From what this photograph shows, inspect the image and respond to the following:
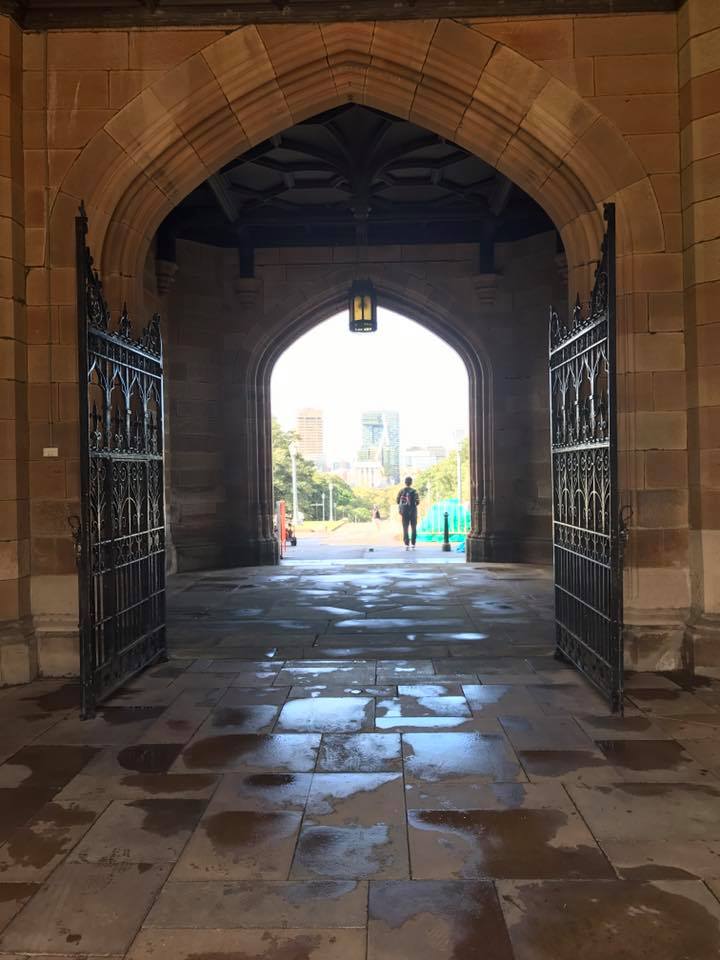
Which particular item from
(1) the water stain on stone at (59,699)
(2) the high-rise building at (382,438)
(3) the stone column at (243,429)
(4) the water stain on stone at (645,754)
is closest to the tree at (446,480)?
(3) the stone column at (243,429)

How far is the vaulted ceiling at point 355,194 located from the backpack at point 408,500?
4.46 metres

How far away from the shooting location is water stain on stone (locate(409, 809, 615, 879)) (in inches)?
85.2

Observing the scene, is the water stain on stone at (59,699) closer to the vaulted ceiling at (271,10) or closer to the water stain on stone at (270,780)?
the water stain on stone at (270,780)

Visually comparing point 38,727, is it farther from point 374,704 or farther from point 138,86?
point 138,86

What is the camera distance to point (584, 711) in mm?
3588

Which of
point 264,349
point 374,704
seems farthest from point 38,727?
point 264,349

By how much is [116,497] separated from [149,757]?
61.1 inches

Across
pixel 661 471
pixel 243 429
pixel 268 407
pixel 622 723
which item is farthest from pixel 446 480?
Result: pixel 622 723

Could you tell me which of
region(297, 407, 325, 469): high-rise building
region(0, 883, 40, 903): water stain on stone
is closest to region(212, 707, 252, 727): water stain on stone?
region(0, 883, 40, 903): water stain on stone

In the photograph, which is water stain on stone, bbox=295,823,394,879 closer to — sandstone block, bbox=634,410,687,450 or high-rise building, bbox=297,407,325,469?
sandstone block, bbox=634,410,687,450

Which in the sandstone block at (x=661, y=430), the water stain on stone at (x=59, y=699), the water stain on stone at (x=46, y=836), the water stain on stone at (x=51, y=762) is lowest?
the water stain on stone at (x=46, y=836)

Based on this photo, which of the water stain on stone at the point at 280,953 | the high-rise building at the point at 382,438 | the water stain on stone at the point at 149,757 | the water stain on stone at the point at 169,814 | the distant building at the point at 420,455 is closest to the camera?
the water stain on stone at the point at 280,953

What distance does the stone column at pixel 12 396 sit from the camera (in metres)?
4.21

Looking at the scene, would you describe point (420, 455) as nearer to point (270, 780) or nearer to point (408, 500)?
point (408, 500)
